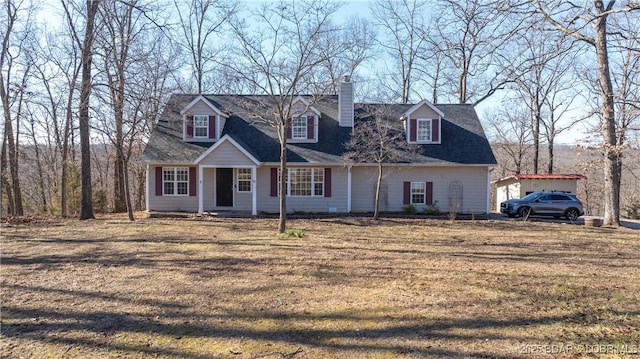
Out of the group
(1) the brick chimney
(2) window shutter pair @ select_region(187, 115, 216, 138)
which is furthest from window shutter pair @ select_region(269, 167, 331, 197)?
(2) window shutter pair @ select_region(187, 115, 216, 138)

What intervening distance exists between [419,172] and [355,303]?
46.1 feet

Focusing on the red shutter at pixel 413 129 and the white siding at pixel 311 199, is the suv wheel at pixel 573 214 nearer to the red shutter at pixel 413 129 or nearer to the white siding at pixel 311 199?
the red shutter at pixel 413 129

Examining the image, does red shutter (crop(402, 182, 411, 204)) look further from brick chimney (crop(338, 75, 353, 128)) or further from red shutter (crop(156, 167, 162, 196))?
red shutter (crop(156, 167, 162, 196))

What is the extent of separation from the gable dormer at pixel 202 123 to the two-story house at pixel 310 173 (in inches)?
1.9

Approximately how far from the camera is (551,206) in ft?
60.0

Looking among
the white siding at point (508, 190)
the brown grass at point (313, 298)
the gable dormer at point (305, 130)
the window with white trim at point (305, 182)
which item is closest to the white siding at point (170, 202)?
the window with white trim at point (305, 182)

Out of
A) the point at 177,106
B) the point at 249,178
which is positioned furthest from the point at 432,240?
the point at 177,106

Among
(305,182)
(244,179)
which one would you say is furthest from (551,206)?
(244,179)

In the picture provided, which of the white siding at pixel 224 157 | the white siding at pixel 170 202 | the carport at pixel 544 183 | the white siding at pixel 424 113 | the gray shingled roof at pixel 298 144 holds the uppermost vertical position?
the white siding at pixel 424 113

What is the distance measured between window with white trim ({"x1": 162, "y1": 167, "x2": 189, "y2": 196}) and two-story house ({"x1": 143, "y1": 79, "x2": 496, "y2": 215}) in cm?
4

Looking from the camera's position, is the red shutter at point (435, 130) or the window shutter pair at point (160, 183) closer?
the window shutter pair at point (160, 183)

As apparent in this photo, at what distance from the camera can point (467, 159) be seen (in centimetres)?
1827

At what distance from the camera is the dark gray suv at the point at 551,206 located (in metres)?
18.1

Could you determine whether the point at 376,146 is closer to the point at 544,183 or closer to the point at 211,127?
the point at 211,127
